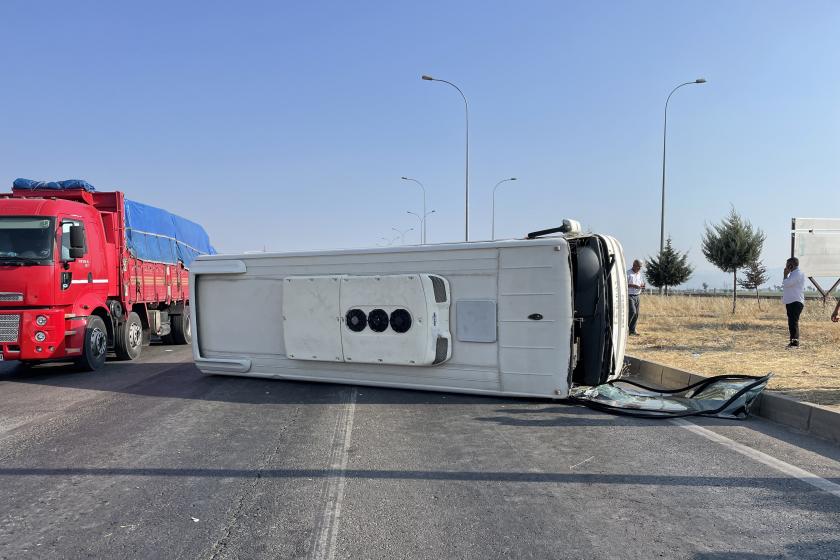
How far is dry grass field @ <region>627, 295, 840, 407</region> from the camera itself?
25.7 feet

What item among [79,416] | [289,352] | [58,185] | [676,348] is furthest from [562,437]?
[58,185]

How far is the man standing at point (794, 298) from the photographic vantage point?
37.4 ft

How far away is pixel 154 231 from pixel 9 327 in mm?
5464

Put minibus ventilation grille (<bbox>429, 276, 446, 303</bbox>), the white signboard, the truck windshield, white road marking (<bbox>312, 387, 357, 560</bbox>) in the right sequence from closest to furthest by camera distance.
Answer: white road marking (<bbox>312, 387, 357, 560</bbox>), minibus ventilation grille (<bbox>429, 276, 446, 303</bbox>), the truck windshield, the white signboard

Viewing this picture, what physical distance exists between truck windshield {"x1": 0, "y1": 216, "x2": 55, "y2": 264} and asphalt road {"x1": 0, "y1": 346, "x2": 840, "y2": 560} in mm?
3136

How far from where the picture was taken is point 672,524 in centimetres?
365

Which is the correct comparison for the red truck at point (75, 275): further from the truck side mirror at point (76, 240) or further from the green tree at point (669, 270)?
the green tree at point (669, 270)

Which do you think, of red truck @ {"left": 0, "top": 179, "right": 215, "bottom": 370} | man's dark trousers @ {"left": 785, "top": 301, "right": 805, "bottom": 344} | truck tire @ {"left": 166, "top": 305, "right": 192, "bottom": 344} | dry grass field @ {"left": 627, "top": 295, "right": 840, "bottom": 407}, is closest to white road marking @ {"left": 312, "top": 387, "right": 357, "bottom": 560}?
dry grass field @ {"left": 627, "top": 295, "right": 840, "bottom": 407}

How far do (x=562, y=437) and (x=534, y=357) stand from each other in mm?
1493

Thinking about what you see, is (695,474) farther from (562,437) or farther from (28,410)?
(28,410)

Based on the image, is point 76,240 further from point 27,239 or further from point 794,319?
point 794,319

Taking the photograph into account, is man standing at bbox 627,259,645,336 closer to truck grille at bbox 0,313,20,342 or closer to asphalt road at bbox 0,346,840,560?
asphalt road at bbox 0,346,840,560

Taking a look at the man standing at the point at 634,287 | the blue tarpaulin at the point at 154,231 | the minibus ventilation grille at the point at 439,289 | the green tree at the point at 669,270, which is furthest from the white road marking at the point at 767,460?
the green tree at the point at 669,270

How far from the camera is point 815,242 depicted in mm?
18828
